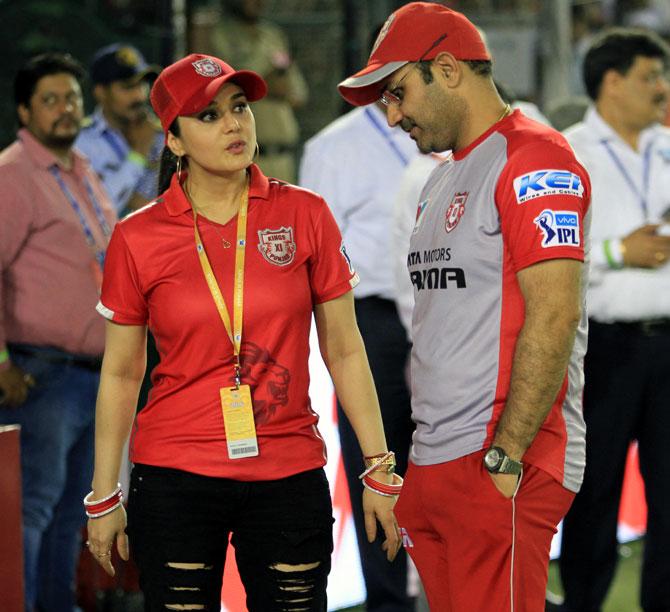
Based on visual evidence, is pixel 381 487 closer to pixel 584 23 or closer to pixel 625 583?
pixel 625 583

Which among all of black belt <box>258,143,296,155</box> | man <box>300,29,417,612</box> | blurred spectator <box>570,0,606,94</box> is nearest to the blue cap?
man <box>300,29,417,612</box>

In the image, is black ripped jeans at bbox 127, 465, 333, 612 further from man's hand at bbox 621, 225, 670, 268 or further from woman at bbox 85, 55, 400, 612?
man's hand at bbox 621, 225, 670, 268

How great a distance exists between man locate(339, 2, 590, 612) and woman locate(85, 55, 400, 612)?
8.8 inches

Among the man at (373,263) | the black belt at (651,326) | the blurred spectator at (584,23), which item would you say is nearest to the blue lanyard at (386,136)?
the man at (373,263)

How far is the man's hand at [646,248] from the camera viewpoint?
4508mm

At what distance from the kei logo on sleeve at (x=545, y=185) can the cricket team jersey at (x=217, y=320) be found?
538 mm

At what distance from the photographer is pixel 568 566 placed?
492 cm

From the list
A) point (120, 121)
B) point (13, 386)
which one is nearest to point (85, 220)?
point (13, 386)

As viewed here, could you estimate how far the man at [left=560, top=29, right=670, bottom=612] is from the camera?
459 cm

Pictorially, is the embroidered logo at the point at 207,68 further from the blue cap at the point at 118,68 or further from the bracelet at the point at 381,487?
the blue cap at the point at 118,68

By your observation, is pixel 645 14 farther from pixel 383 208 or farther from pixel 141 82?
pixel 383 208

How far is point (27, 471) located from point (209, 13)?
404 cm

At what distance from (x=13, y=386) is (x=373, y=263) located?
53.4 inches

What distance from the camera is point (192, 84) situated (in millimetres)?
3049
